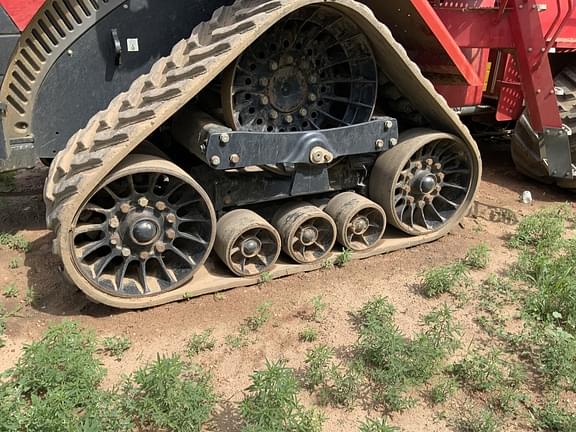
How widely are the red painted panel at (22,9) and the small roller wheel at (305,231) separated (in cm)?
202

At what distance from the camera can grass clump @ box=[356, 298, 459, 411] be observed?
2971mm

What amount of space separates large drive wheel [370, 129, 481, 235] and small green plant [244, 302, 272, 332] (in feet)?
4.24

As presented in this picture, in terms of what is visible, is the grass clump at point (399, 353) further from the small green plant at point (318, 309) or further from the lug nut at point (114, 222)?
the lug nut at point (114, 222)

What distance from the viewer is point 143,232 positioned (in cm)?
359

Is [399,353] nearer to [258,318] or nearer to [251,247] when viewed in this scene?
[258,318]

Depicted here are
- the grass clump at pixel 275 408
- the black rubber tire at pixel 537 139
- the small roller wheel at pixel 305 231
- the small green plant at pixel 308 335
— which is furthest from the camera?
the black rubber tire at pixel 537 139

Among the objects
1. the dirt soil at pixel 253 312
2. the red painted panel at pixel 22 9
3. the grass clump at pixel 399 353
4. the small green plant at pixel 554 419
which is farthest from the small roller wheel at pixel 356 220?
the red painted panel at pixel 22 9

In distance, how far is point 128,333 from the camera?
11.5 feet

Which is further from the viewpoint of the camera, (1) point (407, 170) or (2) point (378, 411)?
(1) point (407, 170)

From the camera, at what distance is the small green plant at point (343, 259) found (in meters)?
4.29

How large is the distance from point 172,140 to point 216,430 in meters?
2.35

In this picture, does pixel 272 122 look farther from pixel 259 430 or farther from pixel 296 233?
pixel 259 430

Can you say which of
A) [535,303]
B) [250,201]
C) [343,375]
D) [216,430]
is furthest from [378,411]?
[250,201]

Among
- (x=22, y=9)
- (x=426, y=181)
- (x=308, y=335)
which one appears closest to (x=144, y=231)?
(x=308, y=335)
